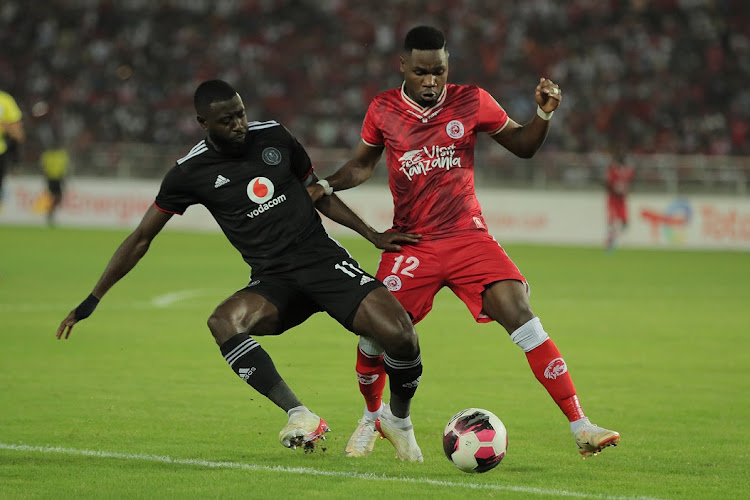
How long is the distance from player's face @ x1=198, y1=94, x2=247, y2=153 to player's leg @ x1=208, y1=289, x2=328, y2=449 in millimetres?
858

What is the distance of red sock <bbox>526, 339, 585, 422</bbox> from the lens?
251 inches

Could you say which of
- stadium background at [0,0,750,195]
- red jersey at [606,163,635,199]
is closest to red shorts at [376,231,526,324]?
red jersey at [606,163,635,199]

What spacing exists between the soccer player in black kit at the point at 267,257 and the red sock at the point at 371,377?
30cm

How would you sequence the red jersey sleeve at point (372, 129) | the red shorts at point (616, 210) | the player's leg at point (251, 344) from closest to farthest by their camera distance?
the player's leg at point (251, 344), the red jersey sleeve at point (372, 129), the red shorts at point (616, 210)

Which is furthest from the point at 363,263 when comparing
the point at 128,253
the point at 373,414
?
the point at 128,253

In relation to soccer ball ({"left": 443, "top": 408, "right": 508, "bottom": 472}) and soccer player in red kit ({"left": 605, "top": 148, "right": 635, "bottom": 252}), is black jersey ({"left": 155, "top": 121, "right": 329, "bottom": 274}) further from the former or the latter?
soccer player in red kit ({"left": 605, "top": 148, "right": 635, "bottom": 252})

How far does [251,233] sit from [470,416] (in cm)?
160

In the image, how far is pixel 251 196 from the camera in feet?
21.9

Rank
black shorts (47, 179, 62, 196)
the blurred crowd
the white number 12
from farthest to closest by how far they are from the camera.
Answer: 1. the blurred crowd
2. black shorts (47, 179, 62, 196)
3. the white number 12

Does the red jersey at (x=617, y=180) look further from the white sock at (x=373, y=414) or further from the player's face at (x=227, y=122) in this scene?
the player's face at (x=227, y=122)

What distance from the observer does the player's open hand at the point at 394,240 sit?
6859 millimetres

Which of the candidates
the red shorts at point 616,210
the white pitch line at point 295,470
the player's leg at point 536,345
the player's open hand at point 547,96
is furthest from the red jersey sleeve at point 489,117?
the red shorts at point 616,210

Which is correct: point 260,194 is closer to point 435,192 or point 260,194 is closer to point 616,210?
point 435,192

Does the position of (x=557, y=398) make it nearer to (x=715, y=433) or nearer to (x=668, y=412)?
(x=715, y=433)
